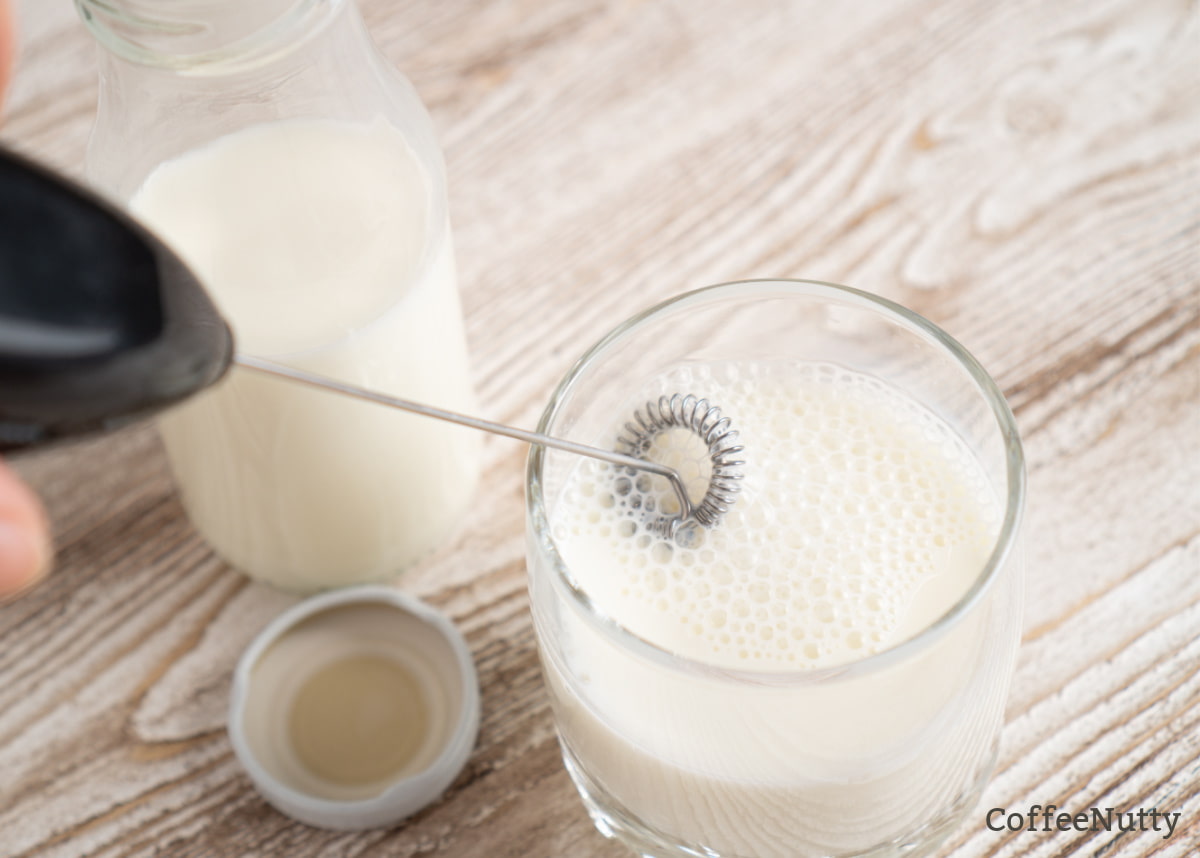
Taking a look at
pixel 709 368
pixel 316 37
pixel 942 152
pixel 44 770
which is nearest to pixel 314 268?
pixel 316 37

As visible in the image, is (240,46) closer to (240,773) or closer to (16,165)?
(16,165)

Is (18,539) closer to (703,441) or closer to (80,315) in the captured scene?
(80,315)

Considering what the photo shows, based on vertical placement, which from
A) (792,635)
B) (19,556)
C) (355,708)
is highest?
(19,556)

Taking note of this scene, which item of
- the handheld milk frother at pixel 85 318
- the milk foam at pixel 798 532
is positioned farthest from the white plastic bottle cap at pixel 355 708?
the handheld milk frother at pixel 85 318

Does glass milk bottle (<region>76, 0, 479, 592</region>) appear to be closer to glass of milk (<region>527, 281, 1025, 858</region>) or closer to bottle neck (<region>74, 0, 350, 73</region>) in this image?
bottle neck (<region>74, 0, 350, 73</region>)

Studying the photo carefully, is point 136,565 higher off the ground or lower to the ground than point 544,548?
lower

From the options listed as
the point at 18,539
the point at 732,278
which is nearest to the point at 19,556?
the point at 18,539

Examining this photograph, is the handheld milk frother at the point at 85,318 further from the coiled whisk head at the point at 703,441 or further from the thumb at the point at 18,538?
the coiled whisk head at the point at 703,441
